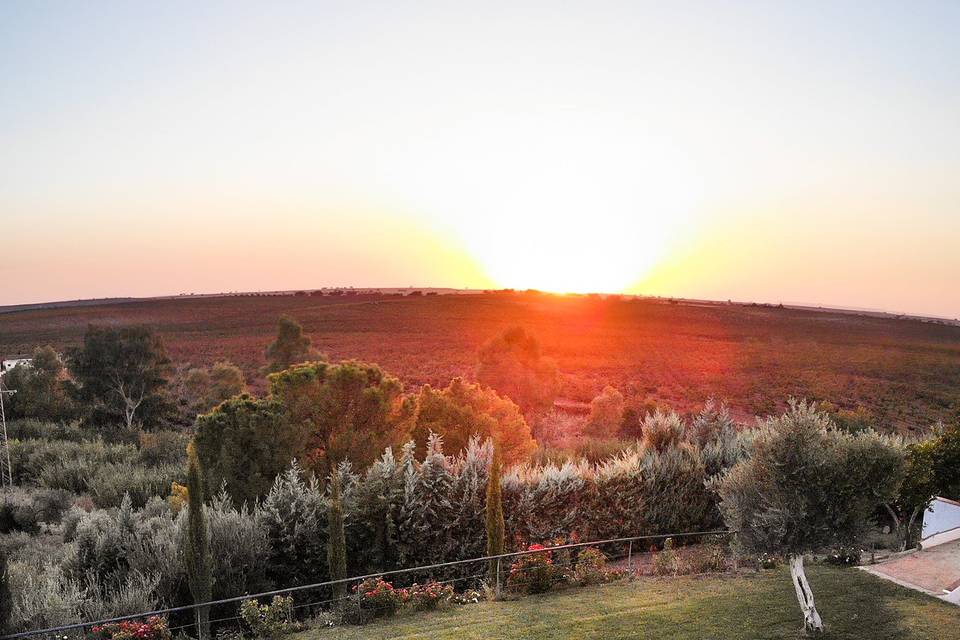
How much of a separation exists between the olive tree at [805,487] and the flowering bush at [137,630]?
9.17 metres

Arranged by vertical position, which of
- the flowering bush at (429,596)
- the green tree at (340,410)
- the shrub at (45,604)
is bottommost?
the flowering bush at (429,596)

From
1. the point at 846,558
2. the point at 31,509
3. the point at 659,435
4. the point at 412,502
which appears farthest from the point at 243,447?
the point at 846,558

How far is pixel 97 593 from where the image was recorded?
11297mm

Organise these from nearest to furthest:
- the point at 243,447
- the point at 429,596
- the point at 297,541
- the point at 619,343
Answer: the point at 429,596, the point at 297,541, the point at 243,447, the point at 619,343

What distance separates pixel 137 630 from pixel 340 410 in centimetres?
1019

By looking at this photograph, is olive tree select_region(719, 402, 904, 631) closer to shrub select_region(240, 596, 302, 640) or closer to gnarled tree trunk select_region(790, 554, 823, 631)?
gnarled tree trunk select_region(790, 554, 823, 631)

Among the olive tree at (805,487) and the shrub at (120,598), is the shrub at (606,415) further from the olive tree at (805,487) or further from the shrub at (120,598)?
the shrub at (120,598)

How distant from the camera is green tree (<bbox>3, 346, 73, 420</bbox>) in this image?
40188 millimetres

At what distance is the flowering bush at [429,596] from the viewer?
465 inches

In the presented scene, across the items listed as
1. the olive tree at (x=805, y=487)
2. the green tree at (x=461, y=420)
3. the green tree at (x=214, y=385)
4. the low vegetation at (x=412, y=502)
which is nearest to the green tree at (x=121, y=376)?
the green tree at (x=214, y=385)

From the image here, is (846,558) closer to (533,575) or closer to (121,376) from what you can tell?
(533,575)

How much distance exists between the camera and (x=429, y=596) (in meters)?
11.9

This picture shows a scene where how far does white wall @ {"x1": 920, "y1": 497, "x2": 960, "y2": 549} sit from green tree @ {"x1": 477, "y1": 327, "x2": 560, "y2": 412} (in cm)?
2460

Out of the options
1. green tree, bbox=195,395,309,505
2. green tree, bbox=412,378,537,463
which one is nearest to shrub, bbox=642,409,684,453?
green tree, bbox=412,378,537,463
